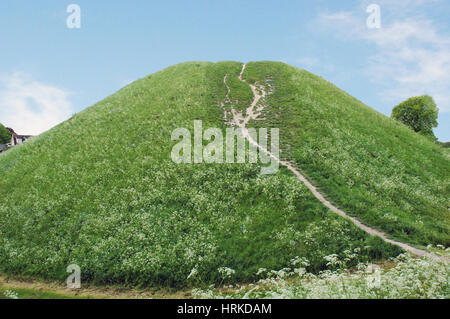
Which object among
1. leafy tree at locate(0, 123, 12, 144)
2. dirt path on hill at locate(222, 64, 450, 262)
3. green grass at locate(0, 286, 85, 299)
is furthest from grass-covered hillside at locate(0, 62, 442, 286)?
leafy tree at locate(0, 123, 12, 144)

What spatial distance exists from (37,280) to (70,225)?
4206 millimetres

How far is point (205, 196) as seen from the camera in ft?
67.1

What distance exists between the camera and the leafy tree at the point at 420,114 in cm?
5241

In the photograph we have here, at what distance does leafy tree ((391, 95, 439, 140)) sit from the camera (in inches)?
2063

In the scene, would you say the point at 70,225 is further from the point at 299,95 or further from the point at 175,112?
the point at 299,95

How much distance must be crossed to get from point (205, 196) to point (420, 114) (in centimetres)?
5306

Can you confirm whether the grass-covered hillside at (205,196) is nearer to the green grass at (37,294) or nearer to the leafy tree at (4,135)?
the green grass at (37,294)

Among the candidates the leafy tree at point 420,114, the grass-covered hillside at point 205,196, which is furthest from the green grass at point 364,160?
the leafy tree at point 420,114

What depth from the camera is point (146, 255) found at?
16.9m

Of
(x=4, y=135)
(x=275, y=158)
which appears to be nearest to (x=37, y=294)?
(x=275, y=158)

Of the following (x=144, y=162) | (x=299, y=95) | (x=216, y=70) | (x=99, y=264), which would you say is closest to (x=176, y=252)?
(x=99, y=264)

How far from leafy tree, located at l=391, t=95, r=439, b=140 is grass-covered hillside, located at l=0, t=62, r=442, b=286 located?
25896 millimetres

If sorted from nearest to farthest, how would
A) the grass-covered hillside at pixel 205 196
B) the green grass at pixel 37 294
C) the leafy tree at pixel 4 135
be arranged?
the green grass at pixel 37 294, the grass-covered hillside at pixel 205 196, the leafy tree at pixel 4 135

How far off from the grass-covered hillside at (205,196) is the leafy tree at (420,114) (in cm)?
2590
